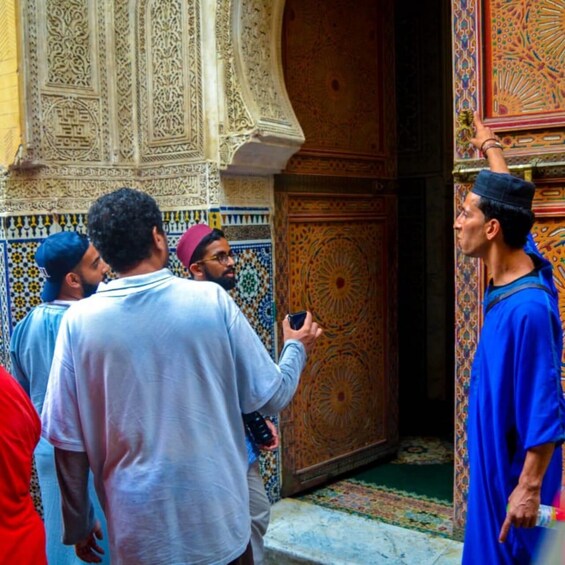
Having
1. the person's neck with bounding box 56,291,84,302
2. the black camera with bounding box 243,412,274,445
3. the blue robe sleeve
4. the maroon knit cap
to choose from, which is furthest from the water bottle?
the person's neck with bounding box 56,291,84,302

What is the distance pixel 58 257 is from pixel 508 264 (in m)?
1.54

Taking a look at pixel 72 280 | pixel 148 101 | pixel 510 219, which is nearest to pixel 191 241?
pixel 72 280

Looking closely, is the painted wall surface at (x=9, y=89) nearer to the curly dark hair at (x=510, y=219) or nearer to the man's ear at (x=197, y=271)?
the man's ear at (x=197, y=271)

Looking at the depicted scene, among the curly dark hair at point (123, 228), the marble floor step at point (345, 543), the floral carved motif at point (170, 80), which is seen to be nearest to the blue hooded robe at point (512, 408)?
the curly dark hair at point (123, 228)

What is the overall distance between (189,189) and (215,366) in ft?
6.55

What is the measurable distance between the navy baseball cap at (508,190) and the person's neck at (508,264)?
4.9 inches

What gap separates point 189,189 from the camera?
3.57m

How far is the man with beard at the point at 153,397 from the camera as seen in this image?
1668 millimetres

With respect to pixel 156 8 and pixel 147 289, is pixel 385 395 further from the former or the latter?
pixel 147 289

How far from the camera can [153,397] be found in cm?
167

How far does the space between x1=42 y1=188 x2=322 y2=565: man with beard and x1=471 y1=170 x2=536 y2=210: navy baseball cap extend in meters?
0.75

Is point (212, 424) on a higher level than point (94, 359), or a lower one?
lower

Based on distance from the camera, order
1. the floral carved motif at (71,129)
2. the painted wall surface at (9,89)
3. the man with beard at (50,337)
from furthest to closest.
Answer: the floral carved motif at (71,129) → the painted wall surface at (9,89) → the man with beard at (50,337)

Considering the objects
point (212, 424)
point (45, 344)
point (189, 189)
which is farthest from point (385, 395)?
point (212, 424)
